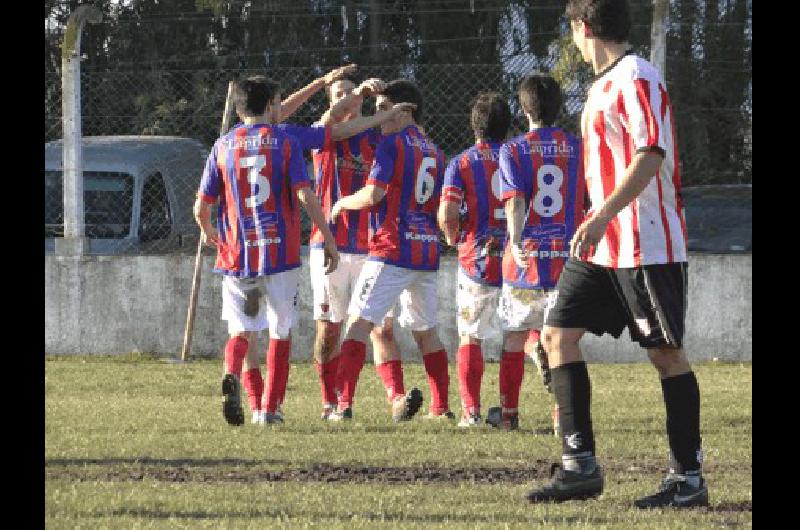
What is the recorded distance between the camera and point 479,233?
991 cm

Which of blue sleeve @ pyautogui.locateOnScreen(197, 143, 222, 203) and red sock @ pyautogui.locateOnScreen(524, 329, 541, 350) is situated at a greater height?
blue sleeve @ pyautogui.locateOnScreen(197, 143, 222, 203)

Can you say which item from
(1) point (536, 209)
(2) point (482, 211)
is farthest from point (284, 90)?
(1) point (536, 209)

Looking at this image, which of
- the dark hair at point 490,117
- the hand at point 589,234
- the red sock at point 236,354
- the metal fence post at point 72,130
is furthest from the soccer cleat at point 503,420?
the metal fence post at point 72,130

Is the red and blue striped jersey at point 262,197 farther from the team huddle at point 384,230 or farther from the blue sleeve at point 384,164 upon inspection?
the blue sleeve at point 384,164

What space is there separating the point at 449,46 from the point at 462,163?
854 centimetres

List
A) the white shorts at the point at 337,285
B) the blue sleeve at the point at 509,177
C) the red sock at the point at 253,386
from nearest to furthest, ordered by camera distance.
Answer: the blue sleeve at the point at 509,177
the red sock at the point at 253,386
the white shorts at the point at 337,285

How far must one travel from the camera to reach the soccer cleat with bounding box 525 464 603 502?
21.2 ft

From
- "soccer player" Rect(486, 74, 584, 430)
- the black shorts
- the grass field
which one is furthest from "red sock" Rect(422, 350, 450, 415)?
the black shorts

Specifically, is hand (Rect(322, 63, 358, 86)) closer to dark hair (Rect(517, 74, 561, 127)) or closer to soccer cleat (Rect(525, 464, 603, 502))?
dark hair (Rect(517, 74, 561, 127))

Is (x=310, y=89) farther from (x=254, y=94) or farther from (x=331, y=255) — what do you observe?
(x=331, y=255)

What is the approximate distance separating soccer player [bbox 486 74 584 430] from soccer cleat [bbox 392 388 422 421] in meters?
0.41

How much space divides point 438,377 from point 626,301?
366cm

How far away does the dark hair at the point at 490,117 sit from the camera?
9.88 m

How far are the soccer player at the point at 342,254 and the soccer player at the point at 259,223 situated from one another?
502 mm
